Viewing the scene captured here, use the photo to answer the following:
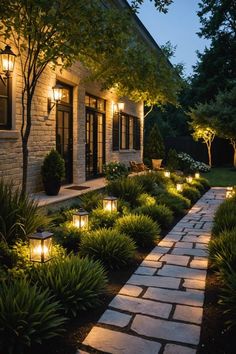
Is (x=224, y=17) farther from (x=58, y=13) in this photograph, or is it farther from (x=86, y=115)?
(x=58, y=13)

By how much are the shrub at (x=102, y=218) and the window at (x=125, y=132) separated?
853cm

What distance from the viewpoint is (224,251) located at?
4281 millimetres

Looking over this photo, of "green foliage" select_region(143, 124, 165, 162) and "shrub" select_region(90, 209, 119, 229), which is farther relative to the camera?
"green foliage" select_region(143, 124, 165, 162)

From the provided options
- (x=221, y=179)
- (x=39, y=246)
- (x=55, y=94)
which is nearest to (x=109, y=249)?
(x=39, y=246)

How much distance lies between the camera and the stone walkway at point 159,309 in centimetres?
288

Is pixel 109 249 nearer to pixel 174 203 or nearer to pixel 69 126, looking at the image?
pixel 174 203

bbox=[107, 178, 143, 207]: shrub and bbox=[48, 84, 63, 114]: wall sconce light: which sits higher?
bbox=[48, 84, 63, 114]: wall sconce light

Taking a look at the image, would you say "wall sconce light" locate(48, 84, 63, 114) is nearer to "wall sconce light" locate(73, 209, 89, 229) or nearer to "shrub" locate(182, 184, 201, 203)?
"wall sconce light" locate(73, 209, 89, 229)

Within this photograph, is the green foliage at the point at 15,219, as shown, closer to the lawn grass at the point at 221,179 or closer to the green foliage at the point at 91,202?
the green foliage at the point at 91,202

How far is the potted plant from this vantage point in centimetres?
837

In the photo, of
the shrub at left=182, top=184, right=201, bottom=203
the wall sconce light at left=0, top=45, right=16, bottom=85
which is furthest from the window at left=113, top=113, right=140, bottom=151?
the wall sconce light at left=0, top=45, right=16, bottom=85

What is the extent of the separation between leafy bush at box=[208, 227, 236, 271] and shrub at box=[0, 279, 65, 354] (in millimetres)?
1895

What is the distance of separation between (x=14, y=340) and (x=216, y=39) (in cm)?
3024

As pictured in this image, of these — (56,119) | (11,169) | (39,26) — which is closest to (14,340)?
(39,26)
